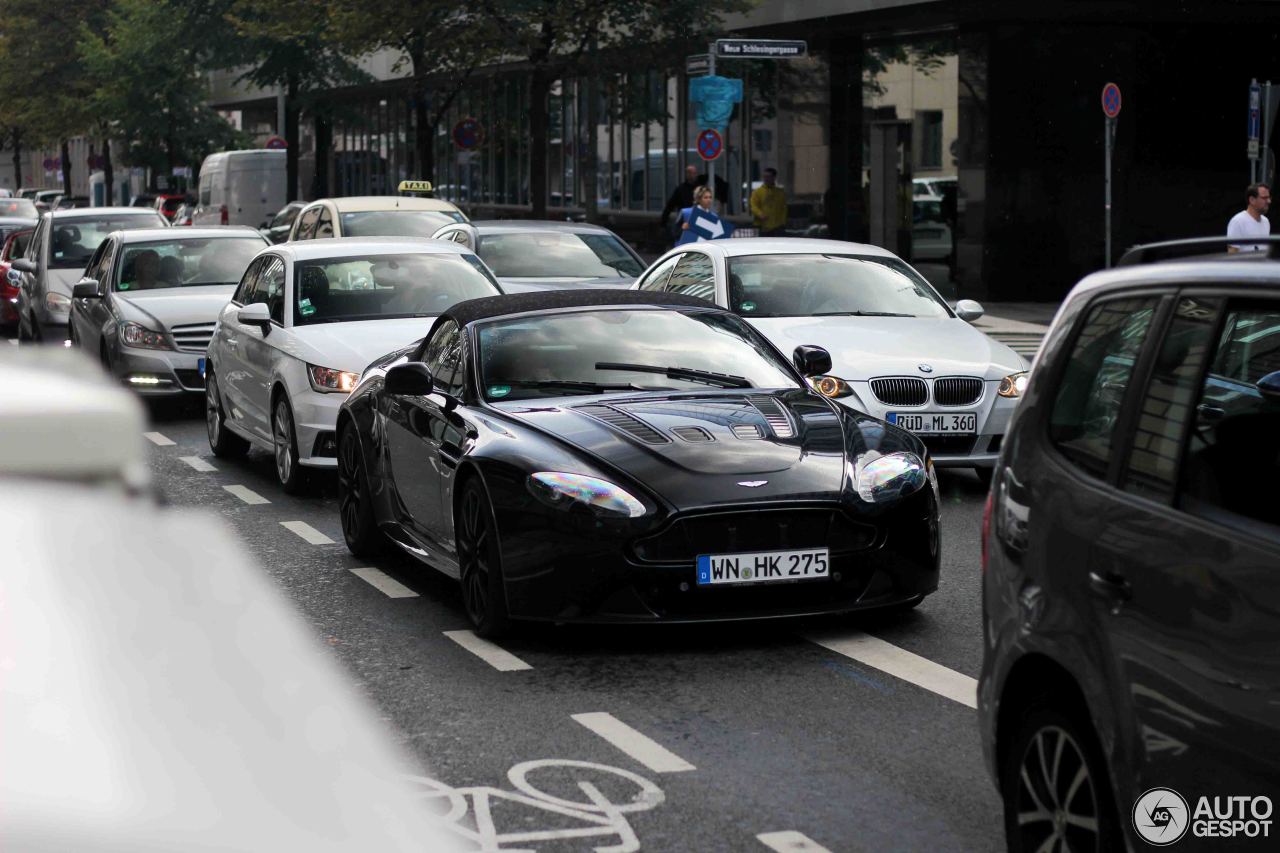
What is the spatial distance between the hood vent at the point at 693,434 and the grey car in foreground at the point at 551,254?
1179cm

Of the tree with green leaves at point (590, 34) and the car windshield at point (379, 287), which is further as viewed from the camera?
the tree with green leaves at point (590, 34)

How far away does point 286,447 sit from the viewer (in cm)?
1303

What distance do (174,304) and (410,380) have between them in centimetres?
979

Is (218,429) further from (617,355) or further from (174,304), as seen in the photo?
(617,355)

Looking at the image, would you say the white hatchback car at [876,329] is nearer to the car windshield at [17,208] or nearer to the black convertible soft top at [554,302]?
the black convertible soft top at [554,302]

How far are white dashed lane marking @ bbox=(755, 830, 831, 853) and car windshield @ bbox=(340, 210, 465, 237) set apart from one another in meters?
19.3

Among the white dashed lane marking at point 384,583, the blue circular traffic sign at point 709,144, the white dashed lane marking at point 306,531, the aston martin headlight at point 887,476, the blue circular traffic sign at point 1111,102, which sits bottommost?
the white dashed lane marking at point 306,531

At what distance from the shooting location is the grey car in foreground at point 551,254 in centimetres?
2020

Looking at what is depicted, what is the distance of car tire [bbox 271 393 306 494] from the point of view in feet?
42.2

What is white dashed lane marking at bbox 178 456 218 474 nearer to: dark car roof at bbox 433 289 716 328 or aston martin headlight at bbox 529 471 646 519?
dark car roof at bbox 433 289 716 328

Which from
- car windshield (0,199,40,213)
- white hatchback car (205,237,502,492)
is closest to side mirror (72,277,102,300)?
white hatchback car (205,237,502,492)

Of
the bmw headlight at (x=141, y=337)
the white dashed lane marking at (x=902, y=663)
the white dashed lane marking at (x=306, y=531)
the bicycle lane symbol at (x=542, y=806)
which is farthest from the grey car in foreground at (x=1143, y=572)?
the bmw headlight at (x=141, y=337)

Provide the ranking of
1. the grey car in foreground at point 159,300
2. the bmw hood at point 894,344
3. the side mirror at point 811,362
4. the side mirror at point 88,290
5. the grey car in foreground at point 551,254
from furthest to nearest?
the grey car in foreground at point 551,254, the side mirror at point 88,290, the grey car in foreground at point 159,300, the bmw hood at point 894,344, the side mirror at point 811,362

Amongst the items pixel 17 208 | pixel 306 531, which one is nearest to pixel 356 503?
pixel 306 531
